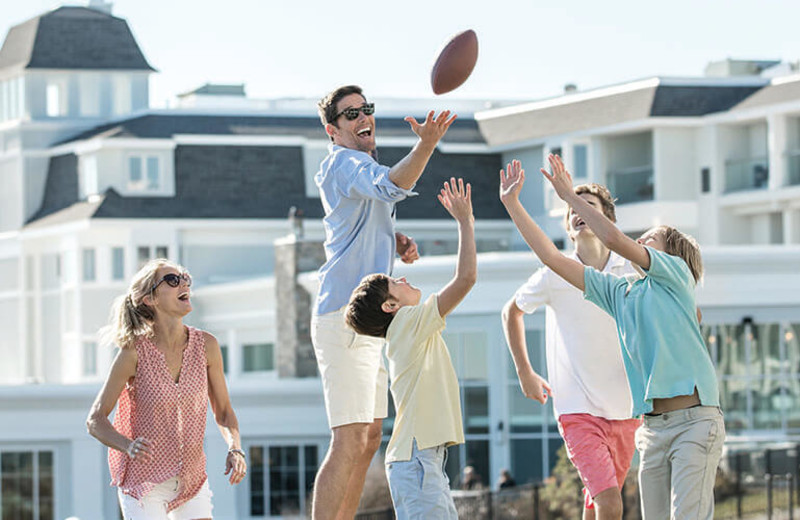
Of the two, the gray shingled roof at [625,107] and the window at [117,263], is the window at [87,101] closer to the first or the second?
the window at [117,263]

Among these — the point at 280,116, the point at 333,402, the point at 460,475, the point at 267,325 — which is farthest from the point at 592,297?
the point at 280,116

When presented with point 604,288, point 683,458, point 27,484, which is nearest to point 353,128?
point 604,288

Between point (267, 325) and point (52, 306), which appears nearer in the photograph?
point (267, 325)

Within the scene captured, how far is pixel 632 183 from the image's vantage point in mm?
56125

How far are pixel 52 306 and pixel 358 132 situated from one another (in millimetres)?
57526

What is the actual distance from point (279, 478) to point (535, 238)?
29932 millimetres

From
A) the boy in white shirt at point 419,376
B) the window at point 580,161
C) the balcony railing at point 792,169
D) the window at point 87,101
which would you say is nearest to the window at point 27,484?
the window at point 580,161

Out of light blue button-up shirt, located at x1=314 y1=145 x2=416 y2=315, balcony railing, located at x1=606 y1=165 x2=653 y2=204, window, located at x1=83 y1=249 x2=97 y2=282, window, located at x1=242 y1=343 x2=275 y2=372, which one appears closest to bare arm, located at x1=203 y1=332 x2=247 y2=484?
light blue button-up shirt, located at x1=314 y1=145 x2=416 y2=315

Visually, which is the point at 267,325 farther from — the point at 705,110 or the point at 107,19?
the point at 107,19

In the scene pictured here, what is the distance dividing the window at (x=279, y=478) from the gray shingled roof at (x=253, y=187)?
855 inches

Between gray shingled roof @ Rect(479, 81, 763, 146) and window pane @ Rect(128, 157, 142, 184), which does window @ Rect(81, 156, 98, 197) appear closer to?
window pane @ Rect(128, 157, 142, 184)

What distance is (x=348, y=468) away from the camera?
890 cm

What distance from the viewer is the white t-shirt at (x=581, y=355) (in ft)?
29.5

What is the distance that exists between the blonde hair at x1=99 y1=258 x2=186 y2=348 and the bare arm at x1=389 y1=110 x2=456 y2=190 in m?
1.33
